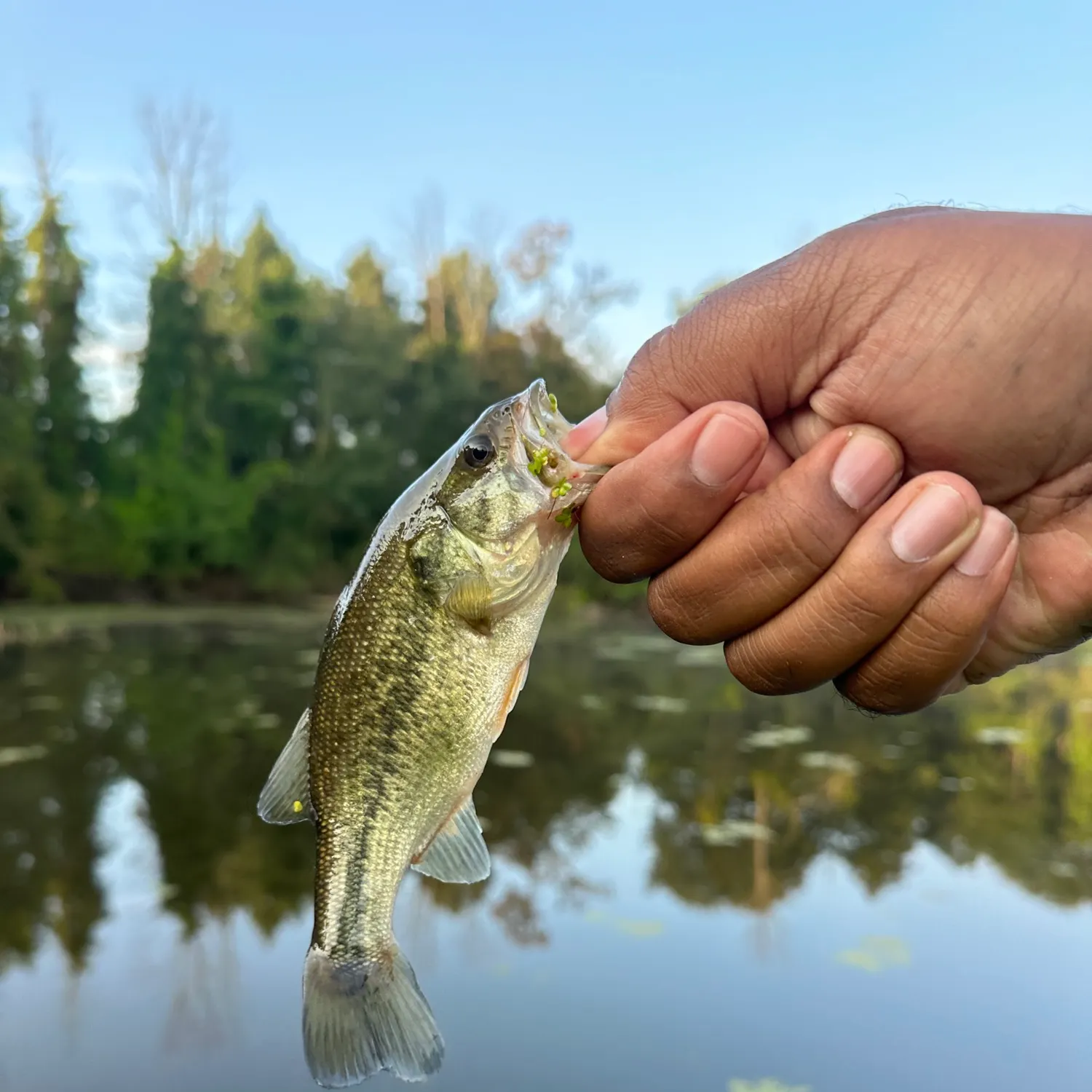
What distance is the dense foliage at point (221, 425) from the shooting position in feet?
82.4

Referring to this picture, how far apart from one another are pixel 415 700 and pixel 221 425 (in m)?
31.7

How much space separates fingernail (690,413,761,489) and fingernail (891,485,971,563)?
0.36 metres

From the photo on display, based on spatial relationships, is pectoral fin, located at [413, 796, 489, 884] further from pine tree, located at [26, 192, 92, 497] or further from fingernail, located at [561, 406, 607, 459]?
pine tree, located at [26, 192, 92, 497]

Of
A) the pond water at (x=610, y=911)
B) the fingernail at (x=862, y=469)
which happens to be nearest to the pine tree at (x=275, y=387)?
the pond water at (x=610, y=911)

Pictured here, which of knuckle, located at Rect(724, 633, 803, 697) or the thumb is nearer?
the thumb

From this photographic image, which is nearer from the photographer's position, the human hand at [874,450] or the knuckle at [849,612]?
the human hand at [874,450]

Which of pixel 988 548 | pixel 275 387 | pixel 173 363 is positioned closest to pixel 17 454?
pixel 173 363

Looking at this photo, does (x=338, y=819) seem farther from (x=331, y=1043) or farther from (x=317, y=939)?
(x=331, y=1043)

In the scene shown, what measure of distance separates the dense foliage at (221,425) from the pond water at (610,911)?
14019 millimetres

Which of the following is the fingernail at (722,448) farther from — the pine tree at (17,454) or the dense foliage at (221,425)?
the pine tree at (17,454)

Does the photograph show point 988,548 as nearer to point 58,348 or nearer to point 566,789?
point 566,789

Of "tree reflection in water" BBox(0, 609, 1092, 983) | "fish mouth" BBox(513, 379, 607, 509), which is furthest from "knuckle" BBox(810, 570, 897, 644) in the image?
"tree reflection in water" BBox(0, 609, 1092, 983)

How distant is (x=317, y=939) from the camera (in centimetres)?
215

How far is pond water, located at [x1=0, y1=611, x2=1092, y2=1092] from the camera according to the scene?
5070mm
